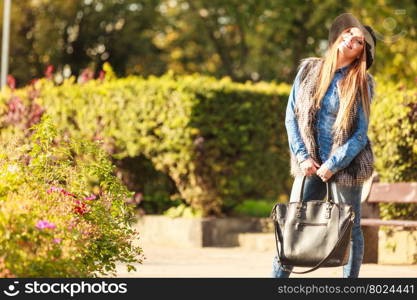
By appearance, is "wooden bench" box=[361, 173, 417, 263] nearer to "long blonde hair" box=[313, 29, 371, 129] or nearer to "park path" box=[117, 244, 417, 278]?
"park path" box=[117, 244, 417, 278]

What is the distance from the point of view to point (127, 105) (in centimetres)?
1351

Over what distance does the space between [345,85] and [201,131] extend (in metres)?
6.32

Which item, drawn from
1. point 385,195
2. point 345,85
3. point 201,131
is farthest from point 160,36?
point 345,85

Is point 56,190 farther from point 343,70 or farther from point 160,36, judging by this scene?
point 160,36

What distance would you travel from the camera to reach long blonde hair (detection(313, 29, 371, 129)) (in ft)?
20.8

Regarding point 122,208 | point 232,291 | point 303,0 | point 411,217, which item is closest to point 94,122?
point 411,217

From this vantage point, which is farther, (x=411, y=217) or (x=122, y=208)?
(x=411, y=217)

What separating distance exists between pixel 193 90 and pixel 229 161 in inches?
46.1

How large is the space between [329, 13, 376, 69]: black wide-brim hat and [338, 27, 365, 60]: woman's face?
0.12ft

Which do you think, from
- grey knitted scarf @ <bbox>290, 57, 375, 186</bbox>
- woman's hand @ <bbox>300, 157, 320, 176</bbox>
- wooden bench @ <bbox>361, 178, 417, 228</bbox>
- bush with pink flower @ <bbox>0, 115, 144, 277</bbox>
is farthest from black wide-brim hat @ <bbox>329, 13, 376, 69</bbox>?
wooden bench @ <bbox>361, 178, 417, 228</bbox>

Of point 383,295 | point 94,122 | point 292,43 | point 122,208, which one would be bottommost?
point 383,295

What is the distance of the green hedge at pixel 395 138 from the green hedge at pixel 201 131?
8.98 feet

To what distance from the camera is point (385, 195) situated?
1021 cm

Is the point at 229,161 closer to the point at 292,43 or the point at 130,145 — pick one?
the point at 130,145
